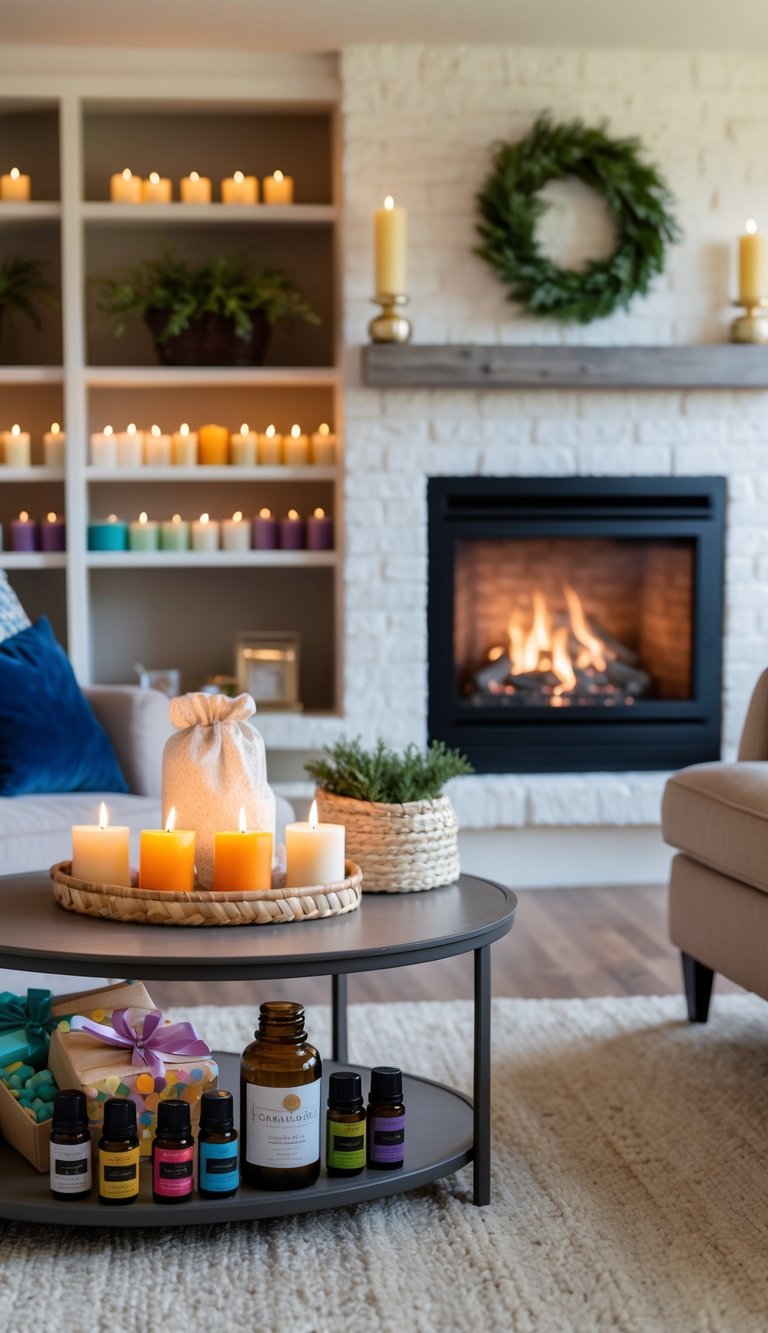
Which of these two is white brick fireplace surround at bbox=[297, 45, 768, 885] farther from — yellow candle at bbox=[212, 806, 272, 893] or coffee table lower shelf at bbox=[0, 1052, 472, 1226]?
yellow candle at bbox=[212, 806, 272, 893]

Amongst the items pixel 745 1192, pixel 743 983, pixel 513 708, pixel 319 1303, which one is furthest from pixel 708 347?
pixel 319 1303

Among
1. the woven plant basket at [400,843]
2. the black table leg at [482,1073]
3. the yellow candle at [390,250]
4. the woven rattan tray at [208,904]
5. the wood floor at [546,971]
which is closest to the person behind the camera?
the woven rattan tray at [208,904]

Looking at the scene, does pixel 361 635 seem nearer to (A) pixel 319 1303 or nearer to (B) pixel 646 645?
(B) pixel 646 645

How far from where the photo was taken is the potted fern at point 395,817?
2.05 m

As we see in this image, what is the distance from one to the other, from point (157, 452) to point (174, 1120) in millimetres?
2754

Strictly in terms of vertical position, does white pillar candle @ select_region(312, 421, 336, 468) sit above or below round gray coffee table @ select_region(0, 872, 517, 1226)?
above

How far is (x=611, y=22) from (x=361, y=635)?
178cm

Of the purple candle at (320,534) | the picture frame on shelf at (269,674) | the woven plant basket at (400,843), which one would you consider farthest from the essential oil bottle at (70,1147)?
the purple candle at (320,534)

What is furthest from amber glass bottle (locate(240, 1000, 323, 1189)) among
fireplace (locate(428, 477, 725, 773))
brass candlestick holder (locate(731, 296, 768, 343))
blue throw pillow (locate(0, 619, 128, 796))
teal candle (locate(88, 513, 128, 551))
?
brass candlestick holder (locate(731, 296, 768, 343))

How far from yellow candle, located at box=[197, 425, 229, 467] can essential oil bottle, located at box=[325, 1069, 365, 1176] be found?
2.66m

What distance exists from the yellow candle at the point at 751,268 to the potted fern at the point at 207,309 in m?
1.20

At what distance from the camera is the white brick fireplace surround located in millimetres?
4137

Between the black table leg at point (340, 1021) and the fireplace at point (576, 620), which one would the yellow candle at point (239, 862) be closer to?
the black table leg at point (340, 1021)

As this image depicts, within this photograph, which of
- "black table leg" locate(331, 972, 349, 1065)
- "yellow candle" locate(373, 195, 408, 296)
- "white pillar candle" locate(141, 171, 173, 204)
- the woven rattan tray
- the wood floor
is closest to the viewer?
the woven rattan tray
